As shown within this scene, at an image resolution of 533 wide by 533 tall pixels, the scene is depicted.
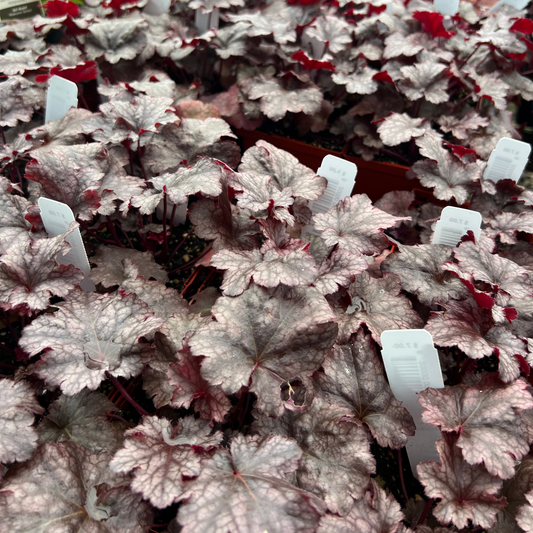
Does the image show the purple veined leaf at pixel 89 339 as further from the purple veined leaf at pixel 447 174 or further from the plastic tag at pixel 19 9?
the plastic tag at pixel 19 9

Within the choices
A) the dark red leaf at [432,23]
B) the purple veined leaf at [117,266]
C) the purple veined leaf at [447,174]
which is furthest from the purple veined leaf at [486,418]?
the dark red leaf at [432,23]

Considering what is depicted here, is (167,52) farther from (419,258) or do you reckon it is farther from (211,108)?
(419,258)

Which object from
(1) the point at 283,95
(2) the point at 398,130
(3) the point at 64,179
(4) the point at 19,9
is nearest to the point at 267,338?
(3) the point at 64,179

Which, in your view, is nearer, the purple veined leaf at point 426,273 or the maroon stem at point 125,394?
the maroon stem at point 125,394

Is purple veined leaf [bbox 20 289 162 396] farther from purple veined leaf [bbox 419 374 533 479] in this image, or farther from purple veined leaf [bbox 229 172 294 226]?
purple veined leaf [bbox 419 374 533 479]

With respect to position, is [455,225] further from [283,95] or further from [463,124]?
[283,95]

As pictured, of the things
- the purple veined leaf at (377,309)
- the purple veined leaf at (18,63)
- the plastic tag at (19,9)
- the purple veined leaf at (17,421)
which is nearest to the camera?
the purple veined leaf at (17,421)
